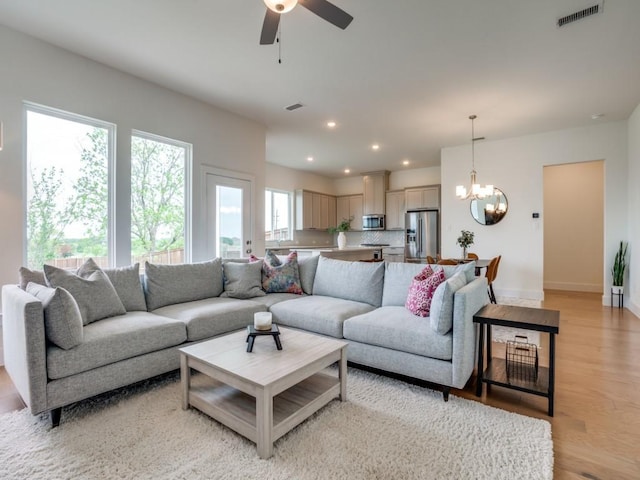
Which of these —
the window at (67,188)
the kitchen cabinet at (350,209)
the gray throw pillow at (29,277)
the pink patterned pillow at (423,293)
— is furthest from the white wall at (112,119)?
the kitchen cabinet at (350,209)

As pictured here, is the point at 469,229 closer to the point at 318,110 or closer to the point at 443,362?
the point at 318,110


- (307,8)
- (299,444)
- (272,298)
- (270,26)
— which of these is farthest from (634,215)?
(299,444)

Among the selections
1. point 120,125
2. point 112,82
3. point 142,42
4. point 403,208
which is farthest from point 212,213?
point 403,208

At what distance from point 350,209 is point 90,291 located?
7561 mm

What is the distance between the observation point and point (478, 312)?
237cm

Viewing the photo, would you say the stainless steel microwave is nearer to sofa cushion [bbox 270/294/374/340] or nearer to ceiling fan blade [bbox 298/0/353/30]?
sofa cushion [bbox 270/294/374/340]

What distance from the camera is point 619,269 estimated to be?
197 inches

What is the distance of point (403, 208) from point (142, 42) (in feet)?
22.0

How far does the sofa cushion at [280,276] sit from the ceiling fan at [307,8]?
226cm

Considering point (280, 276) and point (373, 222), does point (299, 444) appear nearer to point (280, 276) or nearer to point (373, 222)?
point (280, 276)

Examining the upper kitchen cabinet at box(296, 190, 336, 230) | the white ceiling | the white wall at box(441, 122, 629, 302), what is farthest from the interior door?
the white wall at box(441, 122, 629, 302)

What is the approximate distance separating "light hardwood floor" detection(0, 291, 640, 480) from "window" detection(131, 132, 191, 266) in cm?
175

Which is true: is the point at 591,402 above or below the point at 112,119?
below

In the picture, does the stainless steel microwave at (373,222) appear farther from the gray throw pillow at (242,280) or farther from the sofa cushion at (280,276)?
the gray throw pillow at (242,280)
